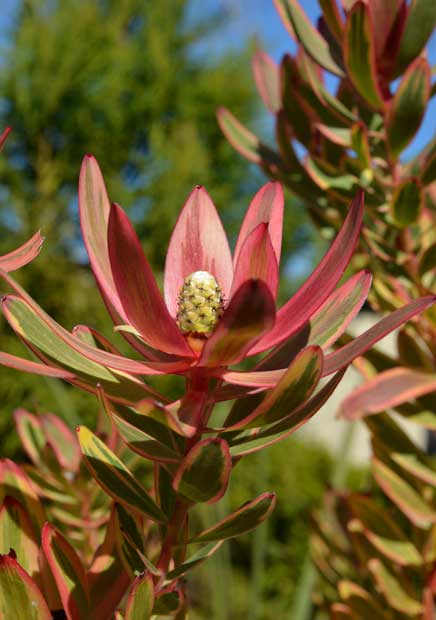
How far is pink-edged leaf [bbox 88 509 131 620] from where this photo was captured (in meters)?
0.32

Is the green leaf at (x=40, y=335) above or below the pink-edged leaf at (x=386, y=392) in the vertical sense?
above

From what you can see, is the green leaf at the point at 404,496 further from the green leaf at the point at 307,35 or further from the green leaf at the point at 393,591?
the green leaf at the point at 307,35

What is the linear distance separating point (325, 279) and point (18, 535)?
0.65 ft

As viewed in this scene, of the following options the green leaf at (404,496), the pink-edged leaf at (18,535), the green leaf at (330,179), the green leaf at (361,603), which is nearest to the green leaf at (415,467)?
the green leaf at (404,496)

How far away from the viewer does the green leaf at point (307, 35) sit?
0.55 metres

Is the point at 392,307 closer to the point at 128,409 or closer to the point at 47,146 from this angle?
the point at 128,409

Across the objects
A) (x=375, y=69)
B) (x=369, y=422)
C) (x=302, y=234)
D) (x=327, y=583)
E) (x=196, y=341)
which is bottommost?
(x=327, y=583)

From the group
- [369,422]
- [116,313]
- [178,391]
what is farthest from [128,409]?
[178,391]

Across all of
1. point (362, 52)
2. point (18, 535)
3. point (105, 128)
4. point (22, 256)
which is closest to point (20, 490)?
point (18, 535)

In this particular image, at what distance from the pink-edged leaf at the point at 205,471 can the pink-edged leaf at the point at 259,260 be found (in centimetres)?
7

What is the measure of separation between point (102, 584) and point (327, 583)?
1.43 feet

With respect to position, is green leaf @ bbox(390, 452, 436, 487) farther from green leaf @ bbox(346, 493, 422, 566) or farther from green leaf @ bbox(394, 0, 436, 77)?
green leaf @ bbox(394, 0, 436, 77)

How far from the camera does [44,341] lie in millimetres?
287

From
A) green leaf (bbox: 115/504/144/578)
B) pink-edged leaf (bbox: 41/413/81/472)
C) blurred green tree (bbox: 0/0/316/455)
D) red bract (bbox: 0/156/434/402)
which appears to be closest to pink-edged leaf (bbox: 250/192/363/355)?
red bract (bbox: 0/156/434/402)
